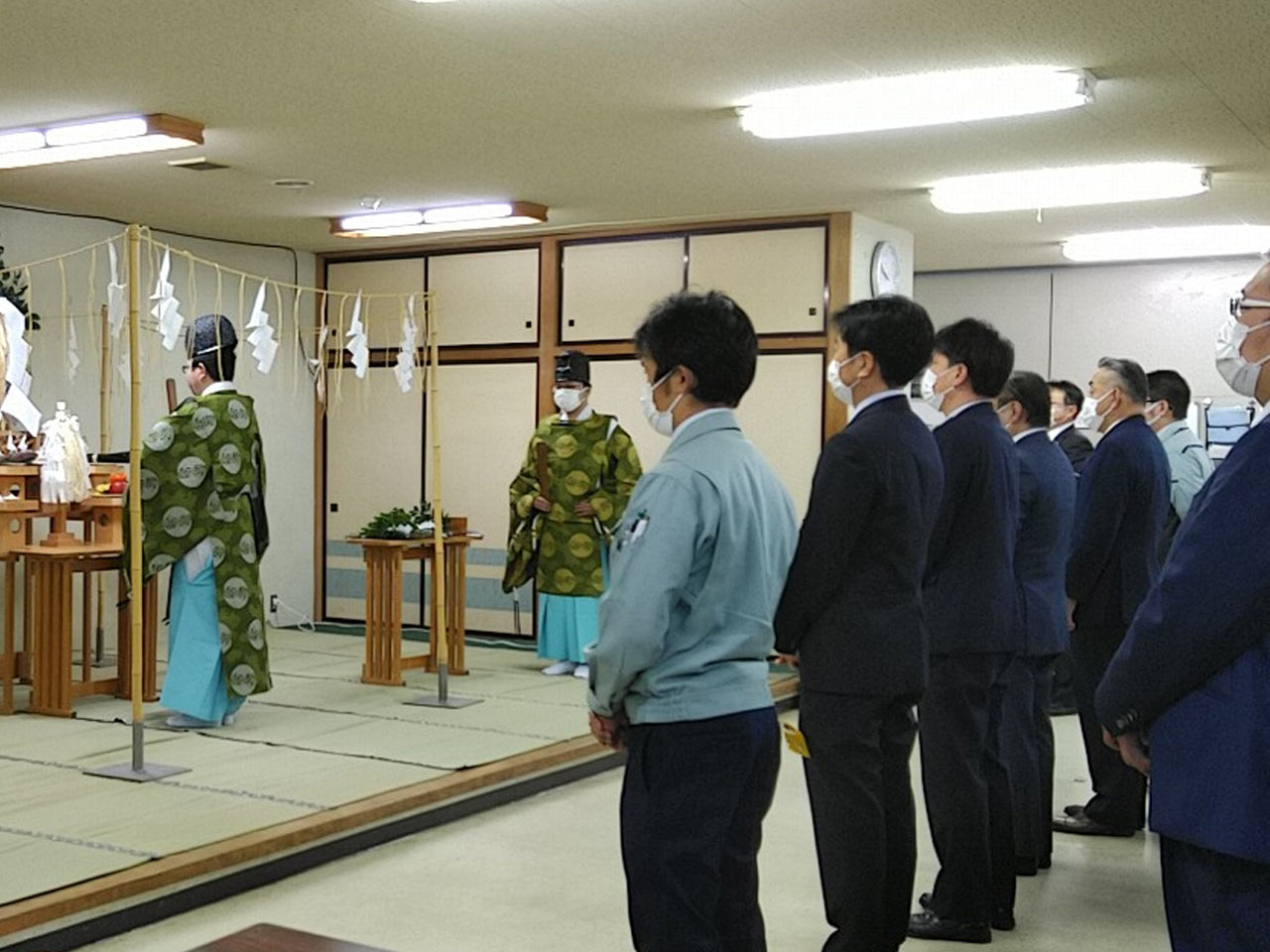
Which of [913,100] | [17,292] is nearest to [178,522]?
[17,292]

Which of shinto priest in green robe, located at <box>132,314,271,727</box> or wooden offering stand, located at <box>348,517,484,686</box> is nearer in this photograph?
shinto priest in green robe, located at <box>132,314,271,727</box>

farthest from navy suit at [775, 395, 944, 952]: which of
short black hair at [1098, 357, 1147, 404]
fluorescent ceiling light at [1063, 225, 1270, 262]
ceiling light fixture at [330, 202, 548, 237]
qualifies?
fluorescent ceiling light at [1063, 225, 1270, 262]

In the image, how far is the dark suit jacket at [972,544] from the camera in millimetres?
3551

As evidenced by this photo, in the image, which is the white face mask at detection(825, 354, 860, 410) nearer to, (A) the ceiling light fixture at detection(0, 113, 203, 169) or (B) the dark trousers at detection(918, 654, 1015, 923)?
(B) the dark trousers at detection(918, 654, 1015, 923)

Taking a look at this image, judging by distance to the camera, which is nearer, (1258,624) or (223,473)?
(1258,624)

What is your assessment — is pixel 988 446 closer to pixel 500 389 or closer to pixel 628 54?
pixel 628 54

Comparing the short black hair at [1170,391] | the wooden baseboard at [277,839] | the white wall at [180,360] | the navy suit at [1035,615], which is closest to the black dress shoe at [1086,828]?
the navy suit at [1035,615]

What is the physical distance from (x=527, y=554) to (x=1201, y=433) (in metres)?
4.14

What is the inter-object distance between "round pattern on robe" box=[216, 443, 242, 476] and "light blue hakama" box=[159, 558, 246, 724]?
0.36 m

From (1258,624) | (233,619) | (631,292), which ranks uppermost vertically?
(631,292)

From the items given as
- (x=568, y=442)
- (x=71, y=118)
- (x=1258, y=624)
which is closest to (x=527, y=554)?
(x=568, y=442)

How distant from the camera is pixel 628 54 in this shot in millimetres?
4355

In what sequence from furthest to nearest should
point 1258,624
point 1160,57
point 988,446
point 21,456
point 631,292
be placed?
1. point 631,292
2. point 21,456
3. point 1160,57
4. point 988,446
5. point 1258,624

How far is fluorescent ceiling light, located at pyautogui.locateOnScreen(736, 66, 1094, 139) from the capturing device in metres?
4.52
